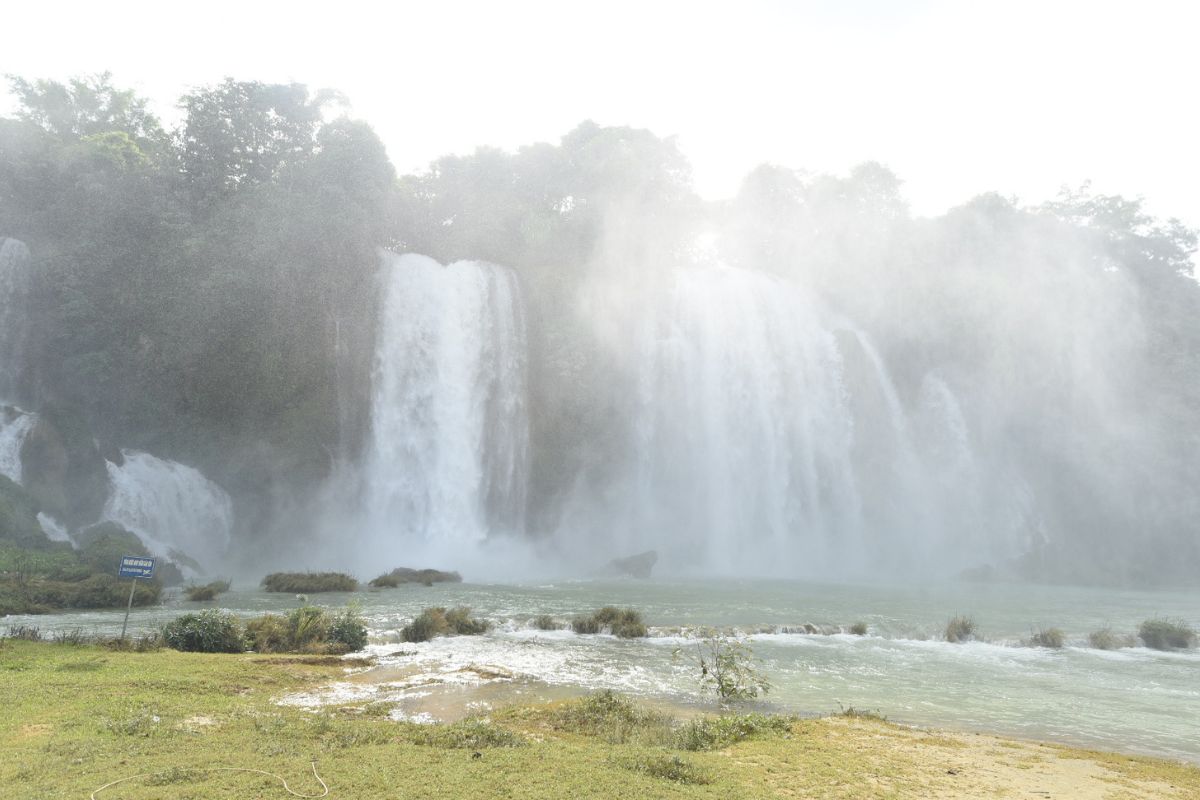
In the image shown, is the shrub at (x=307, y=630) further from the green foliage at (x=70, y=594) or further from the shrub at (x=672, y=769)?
the shrub at (x=672, y=769)

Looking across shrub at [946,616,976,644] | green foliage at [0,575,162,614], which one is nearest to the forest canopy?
green foliage at [0,575,162,614]

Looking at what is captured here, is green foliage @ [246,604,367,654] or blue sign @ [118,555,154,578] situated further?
green foliage @ [246,604,367,654]

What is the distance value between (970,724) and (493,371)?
29765 mm

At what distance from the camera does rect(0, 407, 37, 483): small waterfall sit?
2767 centimetres

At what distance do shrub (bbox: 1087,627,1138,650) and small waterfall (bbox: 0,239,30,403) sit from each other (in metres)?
42.8

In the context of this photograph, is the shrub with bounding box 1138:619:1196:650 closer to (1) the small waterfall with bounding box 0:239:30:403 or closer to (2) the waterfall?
(2) the waterfall

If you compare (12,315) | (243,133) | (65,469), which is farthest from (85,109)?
(65,469)

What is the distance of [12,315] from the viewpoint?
32.3 metres

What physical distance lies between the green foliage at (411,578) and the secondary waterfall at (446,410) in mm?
6204

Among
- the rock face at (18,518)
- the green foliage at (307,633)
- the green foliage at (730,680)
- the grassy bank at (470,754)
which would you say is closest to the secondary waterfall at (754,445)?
the rock face at (18,518)

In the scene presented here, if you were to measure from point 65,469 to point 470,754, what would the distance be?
31608 mm

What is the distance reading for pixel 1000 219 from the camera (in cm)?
5184

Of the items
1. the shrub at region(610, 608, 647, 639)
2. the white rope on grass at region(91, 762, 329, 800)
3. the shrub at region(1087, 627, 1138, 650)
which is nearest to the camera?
the white rope on grass at region(91, 762, 329, 800)

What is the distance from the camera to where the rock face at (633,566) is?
108 feet
